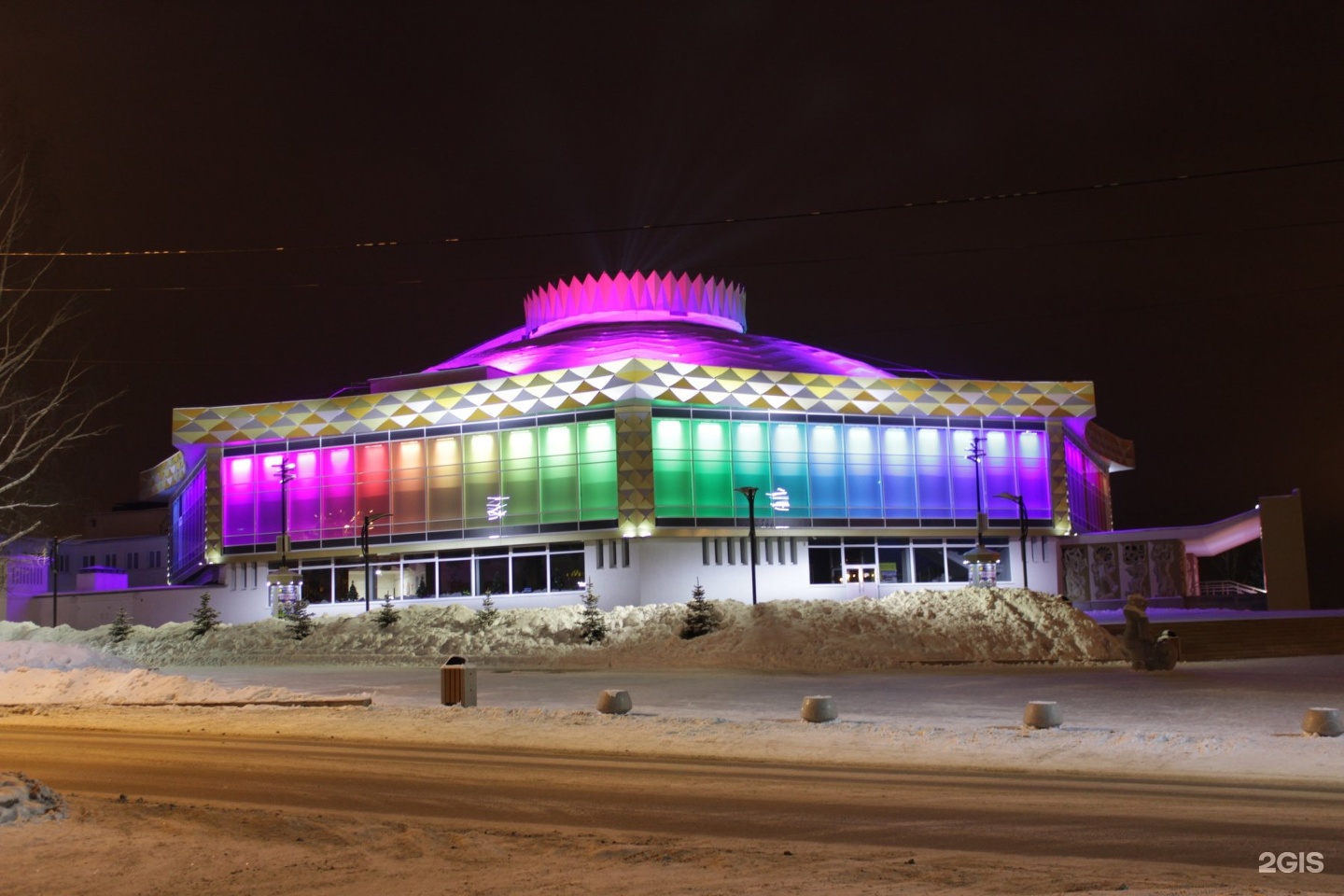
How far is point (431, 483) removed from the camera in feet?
201

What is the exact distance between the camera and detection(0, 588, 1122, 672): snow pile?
38.0 metres

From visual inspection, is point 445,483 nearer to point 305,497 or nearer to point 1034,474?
point 305,497

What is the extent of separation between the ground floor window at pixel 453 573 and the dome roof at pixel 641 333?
9.73 meters

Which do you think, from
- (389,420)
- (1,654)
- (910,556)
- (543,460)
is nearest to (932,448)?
(910,556)

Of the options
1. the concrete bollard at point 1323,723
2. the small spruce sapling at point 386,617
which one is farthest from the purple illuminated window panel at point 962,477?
the concrete bollard at point 1323,723

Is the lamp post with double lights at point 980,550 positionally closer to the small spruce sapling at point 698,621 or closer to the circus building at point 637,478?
the circus building at point 637,478

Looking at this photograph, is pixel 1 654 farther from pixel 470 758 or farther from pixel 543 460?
pixel 543 460

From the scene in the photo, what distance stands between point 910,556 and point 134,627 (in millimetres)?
36524

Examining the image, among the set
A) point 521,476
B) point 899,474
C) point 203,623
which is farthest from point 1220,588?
point 203,623

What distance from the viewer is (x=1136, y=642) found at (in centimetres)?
3353

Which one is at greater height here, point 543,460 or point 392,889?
point 543,460

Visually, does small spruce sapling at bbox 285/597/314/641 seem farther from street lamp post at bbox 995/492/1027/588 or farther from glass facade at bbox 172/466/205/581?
street lamp post at bbox 995/492/1027/588

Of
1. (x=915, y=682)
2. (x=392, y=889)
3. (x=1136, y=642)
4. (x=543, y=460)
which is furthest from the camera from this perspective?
(x=543, y=460)

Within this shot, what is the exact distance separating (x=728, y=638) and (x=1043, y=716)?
20519 mm
